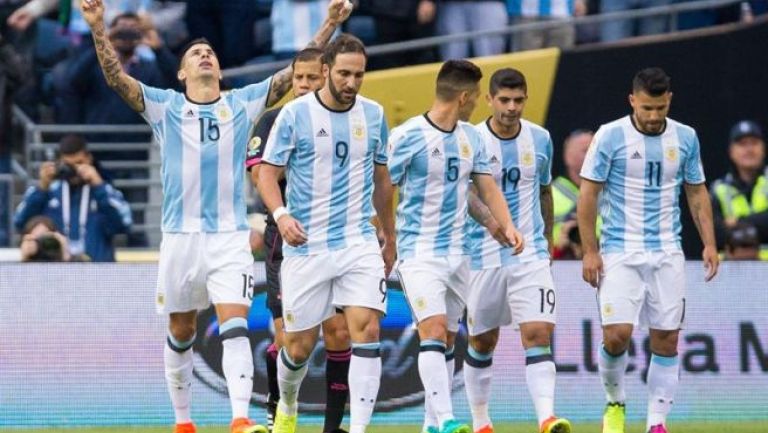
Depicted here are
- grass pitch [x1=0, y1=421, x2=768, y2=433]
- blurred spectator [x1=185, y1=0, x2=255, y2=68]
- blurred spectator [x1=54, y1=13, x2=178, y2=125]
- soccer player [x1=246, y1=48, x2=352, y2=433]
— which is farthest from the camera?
blurred spectator [x1=185, y1=0, x2=255, y2=68]

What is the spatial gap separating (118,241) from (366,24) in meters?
3.18

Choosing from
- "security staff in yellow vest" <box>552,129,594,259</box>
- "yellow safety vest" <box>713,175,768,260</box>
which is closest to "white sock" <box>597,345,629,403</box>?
"security staff in yellow vest" <box>552,129,594,259</box>

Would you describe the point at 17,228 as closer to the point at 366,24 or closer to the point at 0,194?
the point at 0,194

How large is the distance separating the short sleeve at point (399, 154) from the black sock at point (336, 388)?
1.10 meters

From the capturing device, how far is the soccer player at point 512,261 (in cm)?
1185

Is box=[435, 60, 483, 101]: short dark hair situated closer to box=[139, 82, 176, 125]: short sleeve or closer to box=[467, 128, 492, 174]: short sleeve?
box=[467, 128, 492, 174]: short sleeve

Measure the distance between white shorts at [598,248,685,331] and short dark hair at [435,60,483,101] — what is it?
4.97ft

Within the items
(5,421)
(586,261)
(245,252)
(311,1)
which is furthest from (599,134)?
(311,1)

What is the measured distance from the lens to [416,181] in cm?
1146

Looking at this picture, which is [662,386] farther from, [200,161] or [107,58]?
[107,58]

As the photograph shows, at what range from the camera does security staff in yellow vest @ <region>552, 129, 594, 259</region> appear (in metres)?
15.0

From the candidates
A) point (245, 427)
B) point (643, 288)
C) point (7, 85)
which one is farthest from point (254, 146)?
point (7, 85)

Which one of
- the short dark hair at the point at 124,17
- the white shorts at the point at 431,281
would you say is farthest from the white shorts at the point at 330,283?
the short dark hair at the point at 124,17

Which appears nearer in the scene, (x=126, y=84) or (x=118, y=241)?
(x=126, y=84)
